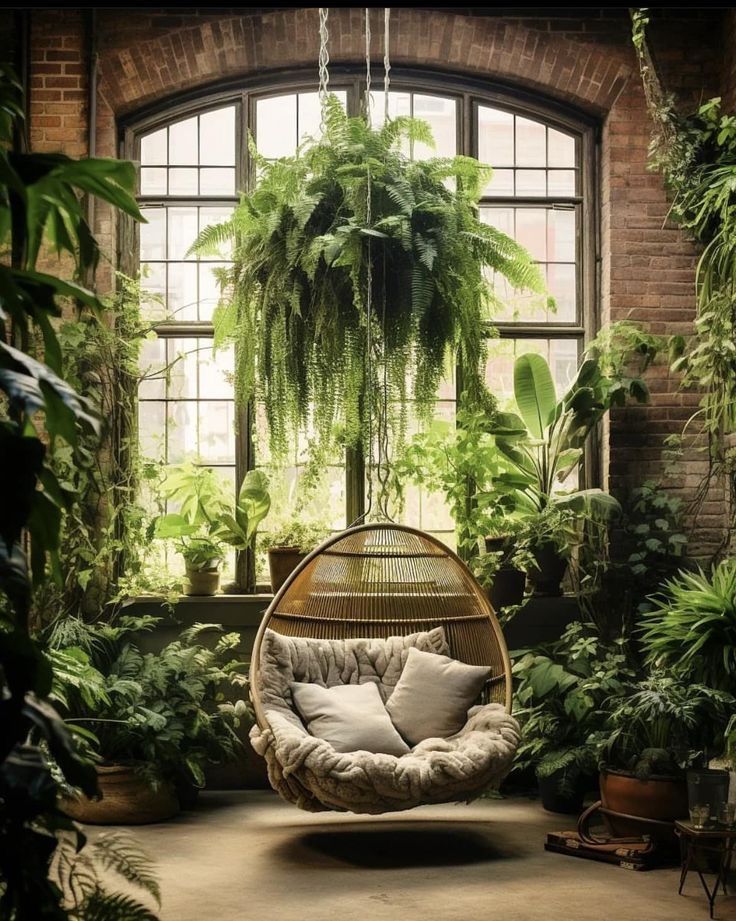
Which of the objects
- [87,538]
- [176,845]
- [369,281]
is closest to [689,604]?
[369,281]

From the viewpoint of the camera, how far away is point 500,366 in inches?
228

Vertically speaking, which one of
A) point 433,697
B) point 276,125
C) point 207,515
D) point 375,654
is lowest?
point 433,697

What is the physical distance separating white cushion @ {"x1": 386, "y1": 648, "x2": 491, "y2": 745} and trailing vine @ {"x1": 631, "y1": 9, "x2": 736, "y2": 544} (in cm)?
154

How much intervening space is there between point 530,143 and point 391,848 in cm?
355

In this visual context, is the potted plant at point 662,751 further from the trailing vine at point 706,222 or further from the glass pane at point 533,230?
the glass pane at point 533,230

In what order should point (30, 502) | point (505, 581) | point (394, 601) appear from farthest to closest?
point (505, 581) < point (394, 601) < point (30, 502)

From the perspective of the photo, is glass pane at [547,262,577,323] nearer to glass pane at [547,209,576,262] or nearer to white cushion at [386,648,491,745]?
glass pane at [547,209,576,262]

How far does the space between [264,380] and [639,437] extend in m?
1.90

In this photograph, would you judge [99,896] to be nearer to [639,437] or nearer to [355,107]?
[639,437]

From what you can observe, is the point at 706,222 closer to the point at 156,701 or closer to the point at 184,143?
the point at 184,143

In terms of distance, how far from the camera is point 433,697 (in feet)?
15.1

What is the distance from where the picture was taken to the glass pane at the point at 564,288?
19.2 ft

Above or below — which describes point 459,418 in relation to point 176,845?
above

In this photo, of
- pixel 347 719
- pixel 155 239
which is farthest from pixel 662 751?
pixel 155 239
